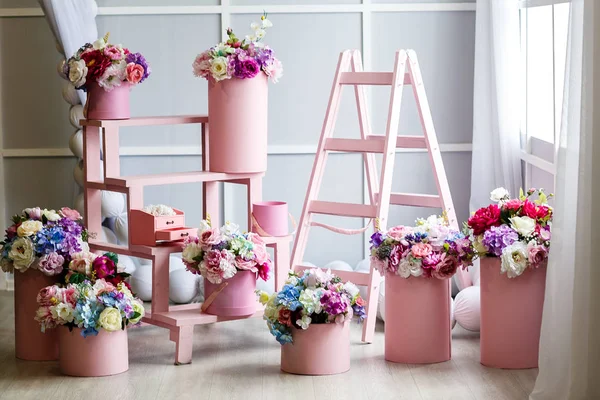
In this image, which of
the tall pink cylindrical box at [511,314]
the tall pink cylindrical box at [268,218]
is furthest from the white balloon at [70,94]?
the tall pink cylindrical box at [511,314]

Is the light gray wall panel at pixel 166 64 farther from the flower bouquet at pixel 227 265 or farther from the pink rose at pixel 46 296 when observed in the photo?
the pink rose at pixel 46 296

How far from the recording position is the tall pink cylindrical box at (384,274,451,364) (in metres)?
3.72

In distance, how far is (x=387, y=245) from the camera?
3.76 metres

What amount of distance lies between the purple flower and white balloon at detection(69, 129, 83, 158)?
87.8 inches

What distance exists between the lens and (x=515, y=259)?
3.53 m

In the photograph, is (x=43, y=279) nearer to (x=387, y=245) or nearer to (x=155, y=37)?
(x=387, y=245)

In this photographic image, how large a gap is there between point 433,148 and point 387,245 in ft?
2.32

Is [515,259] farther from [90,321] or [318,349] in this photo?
[90,321]

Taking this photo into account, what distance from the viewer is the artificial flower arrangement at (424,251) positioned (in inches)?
145

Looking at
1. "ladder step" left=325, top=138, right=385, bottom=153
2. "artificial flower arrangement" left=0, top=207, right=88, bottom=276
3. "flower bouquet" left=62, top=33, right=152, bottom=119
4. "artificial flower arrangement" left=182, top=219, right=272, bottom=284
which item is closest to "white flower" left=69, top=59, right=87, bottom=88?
"flower bouquet" left=62, top=33, right=152, bottom=119

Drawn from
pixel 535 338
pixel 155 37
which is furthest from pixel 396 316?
pixel 155 37

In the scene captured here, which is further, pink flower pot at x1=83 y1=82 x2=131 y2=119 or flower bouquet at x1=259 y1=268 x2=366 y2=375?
pink flower pot at x1=83 y1=82 x2=131 y2=119

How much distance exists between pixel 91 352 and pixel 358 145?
1.44 meters

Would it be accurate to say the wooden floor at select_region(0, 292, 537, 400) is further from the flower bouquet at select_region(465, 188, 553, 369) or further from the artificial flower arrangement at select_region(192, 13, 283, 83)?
the artificial flower arrangement at select_region(192, 13, 283, 83)
